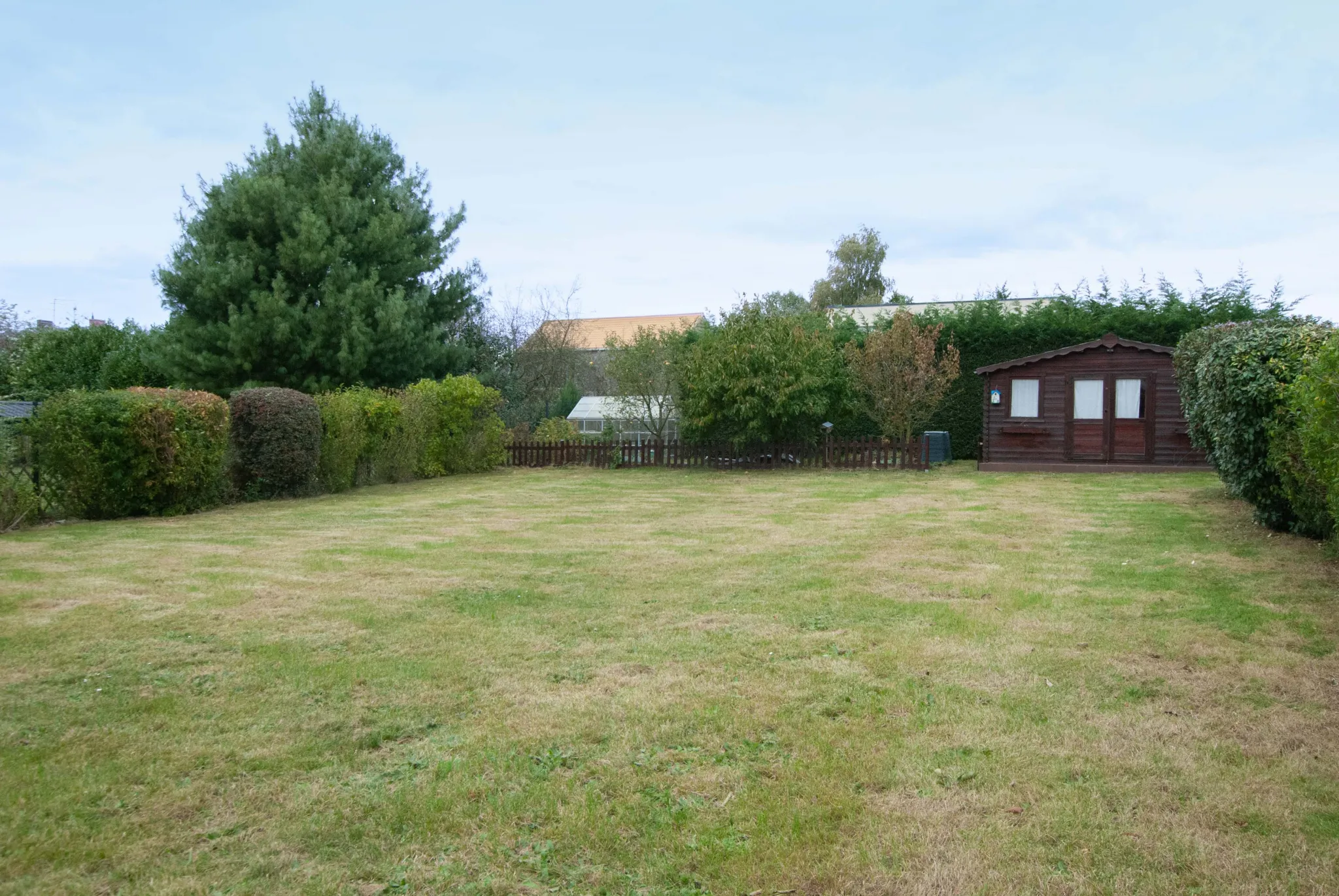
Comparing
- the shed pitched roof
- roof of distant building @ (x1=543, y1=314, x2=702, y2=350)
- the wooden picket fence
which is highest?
roof of distant building @ (x1=543, y1=314, x2=702, y2=350)

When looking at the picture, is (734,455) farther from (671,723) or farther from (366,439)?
(671,723)

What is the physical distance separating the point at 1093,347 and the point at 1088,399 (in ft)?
3.90

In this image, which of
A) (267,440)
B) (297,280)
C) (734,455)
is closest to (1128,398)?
(734,455)

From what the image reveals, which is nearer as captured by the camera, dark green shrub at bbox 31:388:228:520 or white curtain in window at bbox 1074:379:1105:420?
dark green shrub at bbox 31:388:228:520

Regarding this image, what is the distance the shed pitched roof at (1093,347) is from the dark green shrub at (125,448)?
16505 mm

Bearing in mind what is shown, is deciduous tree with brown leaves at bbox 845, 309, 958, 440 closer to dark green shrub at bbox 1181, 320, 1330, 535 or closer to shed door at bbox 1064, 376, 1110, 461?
shed door at bbox 1064, 376, 1110, 461

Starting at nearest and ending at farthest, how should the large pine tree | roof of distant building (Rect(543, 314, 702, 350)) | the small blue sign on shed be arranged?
the small blue sign on shed, the large pine tree, roof of distant building (Rect(543, 314, 702, 350))

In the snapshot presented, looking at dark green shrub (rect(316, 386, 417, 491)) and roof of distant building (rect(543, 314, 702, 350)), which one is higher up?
roof of distant building (rect(543, 314, 702, 350))

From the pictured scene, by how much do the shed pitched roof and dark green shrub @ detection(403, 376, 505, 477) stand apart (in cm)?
1196

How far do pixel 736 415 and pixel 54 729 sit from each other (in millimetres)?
18452

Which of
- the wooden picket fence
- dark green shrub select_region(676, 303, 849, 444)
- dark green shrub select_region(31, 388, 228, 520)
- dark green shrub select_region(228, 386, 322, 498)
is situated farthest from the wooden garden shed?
dark green shrub select_region(31, 388, 228, 520)

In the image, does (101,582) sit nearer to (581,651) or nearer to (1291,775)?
(581,651)

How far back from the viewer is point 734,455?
22.9m

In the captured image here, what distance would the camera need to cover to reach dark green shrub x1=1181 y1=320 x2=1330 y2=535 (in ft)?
27.9
